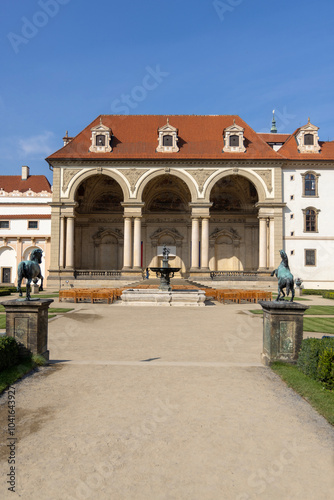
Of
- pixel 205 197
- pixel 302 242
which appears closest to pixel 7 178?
pixel 205 197

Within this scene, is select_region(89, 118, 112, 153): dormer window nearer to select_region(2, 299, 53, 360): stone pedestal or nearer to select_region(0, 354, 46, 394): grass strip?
select_region(2, 299, 53, 360): stone pedestal

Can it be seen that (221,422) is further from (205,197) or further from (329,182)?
(329,182)

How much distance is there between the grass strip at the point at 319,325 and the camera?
13394 millimetres

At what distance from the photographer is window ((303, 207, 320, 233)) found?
40.5 m

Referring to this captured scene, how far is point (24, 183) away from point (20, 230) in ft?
30.0

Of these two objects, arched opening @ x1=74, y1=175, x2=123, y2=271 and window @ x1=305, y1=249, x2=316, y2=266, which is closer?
window @ x1=305, y1=249, x2=316, y2=266

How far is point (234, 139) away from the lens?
40.6 metres

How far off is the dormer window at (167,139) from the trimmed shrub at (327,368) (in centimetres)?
3623

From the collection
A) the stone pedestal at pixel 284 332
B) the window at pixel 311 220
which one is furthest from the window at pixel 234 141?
the stone pedestal at pixel 284 332

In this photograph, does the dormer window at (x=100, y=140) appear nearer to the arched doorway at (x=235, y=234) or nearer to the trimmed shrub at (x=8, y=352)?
the arched doorway at (x=235, y=234)

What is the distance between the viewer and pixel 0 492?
3.69 meters

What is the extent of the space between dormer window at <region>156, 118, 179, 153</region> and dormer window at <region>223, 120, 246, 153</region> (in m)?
5.82

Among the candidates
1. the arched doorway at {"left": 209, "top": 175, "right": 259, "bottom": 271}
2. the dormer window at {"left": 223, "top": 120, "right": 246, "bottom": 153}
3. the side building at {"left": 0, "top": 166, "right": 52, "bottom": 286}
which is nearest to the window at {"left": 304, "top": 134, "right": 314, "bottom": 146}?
the dormer window at {"left": 223, "top": 120, "right": 246, "bottom": 153}

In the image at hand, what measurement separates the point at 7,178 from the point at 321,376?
173ft
